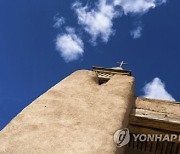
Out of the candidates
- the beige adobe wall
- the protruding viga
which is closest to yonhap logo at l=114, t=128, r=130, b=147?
the protruding viga

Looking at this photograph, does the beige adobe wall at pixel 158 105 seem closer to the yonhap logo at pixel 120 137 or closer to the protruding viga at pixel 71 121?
the protruding viga at pixel 71 121

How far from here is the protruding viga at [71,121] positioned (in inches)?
131

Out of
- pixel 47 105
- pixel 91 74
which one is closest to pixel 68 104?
pixel 47 105

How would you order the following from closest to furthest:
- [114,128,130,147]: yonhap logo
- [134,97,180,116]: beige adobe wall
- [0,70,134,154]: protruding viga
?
[0,70,134,154]: protruding viga
[114,128,130,147]: yonhap logo
[134,97,180,116]: beige adobe wall

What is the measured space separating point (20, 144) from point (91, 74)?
2.92 meters

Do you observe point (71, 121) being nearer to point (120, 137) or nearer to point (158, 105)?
point (120, 137)

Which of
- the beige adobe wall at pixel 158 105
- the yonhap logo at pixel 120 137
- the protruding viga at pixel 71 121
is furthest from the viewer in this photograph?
the beige adobe wall at pixel 158 105

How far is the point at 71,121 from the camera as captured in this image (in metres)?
3.95

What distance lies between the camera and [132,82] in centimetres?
577

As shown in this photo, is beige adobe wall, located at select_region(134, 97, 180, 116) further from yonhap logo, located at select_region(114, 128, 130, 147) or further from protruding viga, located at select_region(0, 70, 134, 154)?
yonhap logo, located at select_region(114, 128, 130, 147)

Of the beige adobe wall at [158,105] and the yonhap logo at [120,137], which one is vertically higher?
the beige adobe wall at [158,105]

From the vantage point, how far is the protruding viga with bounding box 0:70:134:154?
3.33 meters

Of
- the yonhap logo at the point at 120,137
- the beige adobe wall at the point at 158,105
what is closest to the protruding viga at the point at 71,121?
the yonhap logo at the point at 120,137

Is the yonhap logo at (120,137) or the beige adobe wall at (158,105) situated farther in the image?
the beige adobe wall at (158,105)
